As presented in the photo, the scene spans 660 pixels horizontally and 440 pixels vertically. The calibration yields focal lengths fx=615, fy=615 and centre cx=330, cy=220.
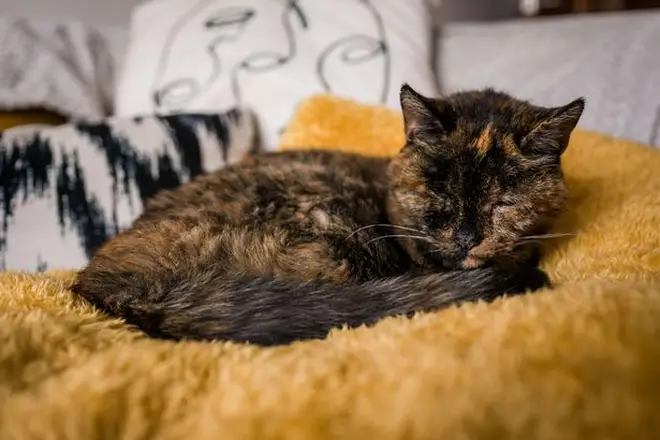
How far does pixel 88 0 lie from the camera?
2039 mm

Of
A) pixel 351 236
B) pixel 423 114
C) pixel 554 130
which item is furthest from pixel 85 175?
pixel 554 130

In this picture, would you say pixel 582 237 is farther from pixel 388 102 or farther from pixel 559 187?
pixel 388 102

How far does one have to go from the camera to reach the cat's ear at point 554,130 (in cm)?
93

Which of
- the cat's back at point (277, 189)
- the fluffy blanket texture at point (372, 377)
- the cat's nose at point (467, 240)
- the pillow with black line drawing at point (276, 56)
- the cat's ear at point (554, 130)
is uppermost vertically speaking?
the pillow with black line drawing at point (276, 56)

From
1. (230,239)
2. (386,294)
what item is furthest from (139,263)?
(386,294)

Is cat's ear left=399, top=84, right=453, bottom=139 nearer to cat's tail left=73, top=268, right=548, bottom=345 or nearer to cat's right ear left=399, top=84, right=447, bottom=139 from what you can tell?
cat's right ear left=399, top=84, right=447, bottom=139

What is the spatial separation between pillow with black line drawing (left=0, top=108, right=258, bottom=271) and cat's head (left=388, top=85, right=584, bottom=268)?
26.9 inches

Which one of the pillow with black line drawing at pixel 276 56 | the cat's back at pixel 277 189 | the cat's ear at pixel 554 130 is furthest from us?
the pillow with black line drawing at pixel 276 56

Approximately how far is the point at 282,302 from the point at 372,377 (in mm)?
213

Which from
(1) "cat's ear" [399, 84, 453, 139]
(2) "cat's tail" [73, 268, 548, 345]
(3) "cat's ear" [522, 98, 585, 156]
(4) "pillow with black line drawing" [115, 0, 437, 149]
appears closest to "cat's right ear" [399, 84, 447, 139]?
(1) "cat's ear" [399, 84, 453, 139]

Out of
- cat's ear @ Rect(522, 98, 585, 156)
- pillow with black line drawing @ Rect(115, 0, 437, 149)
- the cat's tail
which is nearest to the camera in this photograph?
the cat's tail

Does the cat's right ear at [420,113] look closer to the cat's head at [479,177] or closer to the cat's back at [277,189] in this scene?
the cat's head at [479,177]

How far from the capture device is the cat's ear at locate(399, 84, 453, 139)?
3.20 feet

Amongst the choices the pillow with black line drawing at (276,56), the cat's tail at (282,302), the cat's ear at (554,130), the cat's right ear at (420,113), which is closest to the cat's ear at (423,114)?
the cat's right ear at (420,113)
